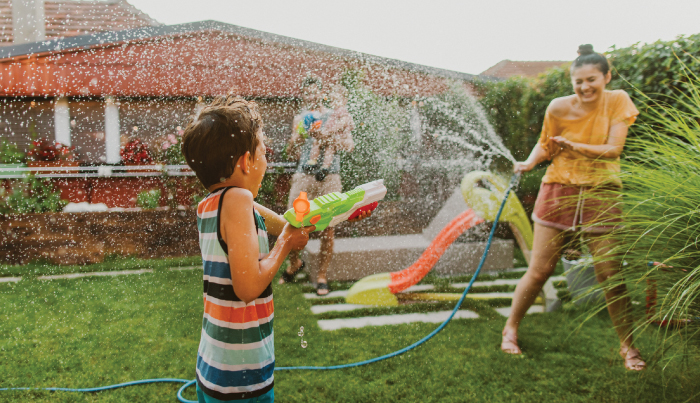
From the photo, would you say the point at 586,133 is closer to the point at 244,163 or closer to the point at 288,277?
the point at 244,163

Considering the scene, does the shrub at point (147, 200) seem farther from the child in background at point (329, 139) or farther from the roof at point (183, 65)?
the child in background at point (329, 139)

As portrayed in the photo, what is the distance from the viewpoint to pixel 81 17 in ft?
10.6

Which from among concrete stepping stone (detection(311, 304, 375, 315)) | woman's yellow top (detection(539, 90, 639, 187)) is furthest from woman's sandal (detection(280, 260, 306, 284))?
woman's yellow top (detection(539, 90, 639, 187))

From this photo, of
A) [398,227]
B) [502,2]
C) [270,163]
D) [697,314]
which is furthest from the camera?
[398,227]

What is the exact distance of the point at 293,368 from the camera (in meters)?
1.85

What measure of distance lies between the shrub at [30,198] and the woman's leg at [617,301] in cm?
416

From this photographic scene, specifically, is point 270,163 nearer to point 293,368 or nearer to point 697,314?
point 293,368

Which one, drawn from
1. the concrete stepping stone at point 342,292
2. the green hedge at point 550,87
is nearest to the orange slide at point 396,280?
the concrete stepping stone at point 342,292

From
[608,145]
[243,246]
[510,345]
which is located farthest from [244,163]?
[510,345]

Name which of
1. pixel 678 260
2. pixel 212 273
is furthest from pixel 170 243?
pixel 678 260

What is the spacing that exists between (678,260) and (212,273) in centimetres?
128

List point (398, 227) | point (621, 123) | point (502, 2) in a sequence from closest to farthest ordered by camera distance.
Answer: point (621, 123) → point (502, 2) → point (398, 227)

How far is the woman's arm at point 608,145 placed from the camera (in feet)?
5.75

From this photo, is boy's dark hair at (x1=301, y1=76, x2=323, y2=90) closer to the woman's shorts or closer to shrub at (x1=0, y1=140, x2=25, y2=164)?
the woman's shorts
